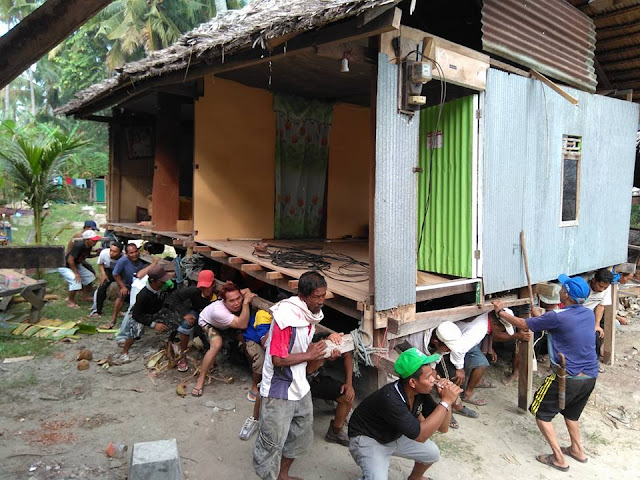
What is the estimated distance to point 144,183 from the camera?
425 inches

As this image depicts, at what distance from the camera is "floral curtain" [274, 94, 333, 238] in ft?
26.3

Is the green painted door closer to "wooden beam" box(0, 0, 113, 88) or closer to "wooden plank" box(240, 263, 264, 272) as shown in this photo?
"wooden plank" box(240, 263, 264, 272)

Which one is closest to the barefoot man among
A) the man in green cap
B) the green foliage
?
the man in green cap

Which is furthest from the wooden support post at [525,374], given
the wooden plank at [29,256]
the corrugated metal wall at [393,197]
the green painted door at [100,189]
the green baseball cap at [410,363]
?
the green painted door at [100,189]

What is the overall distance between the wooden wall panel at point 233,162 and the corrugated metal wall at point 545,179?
151 inches

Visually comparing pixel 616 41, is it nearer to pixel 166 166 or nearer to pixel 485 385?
pixel 485 385

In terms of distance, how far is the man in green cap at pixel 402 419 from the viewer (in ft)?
10.6

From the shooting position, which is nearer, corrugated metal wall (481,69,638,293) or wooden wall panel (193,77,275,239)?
corrugated metal wall (481,69,638,293)

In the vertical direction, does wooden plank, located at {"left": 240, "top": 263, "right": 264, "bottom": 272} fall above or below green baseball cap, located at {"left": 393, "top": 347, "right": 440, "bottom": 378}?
above

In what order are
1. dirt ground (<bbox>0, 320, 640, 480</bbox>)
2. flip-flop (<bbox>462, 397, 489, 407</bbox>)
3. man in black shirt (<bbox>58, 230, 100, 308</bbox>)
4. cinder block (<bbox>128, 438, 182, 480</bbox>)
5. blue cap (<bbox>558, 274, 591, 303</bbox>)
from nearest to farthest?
cinder block (<bbox>128, 438, 182, 480</bbox>)
dirt ground (<bbox>0, 320, 640, 480</bbox>)
blue cap (<bbox>558, 274, 591, 303</bbox>)
flip-flop (<bbox>462, 397, 489, 407</bbox>)
man in black shirt (<bbox>58, 230, 100, 308</bbox>)

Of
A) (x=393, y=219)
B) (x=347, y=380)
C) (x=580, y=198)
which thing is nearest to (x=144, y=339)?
(x=347, y=380)

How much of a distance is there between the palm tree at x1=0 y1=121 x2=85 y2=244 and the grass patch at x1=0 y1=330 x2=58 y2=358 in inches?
113

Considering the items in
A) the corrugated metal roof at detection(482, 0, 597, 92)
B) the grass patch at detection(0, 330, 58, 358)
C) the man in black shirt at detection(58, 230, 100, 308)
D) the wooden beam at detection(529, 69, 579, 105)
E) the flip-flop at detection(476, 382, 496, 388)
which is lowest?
the flip-flop at detection(476, 382, 496, 388)

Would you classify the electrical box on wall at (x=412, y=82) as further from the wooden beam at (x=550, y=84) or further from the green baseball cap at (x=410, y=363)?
the green baseball cap at (x=410, y=363)
